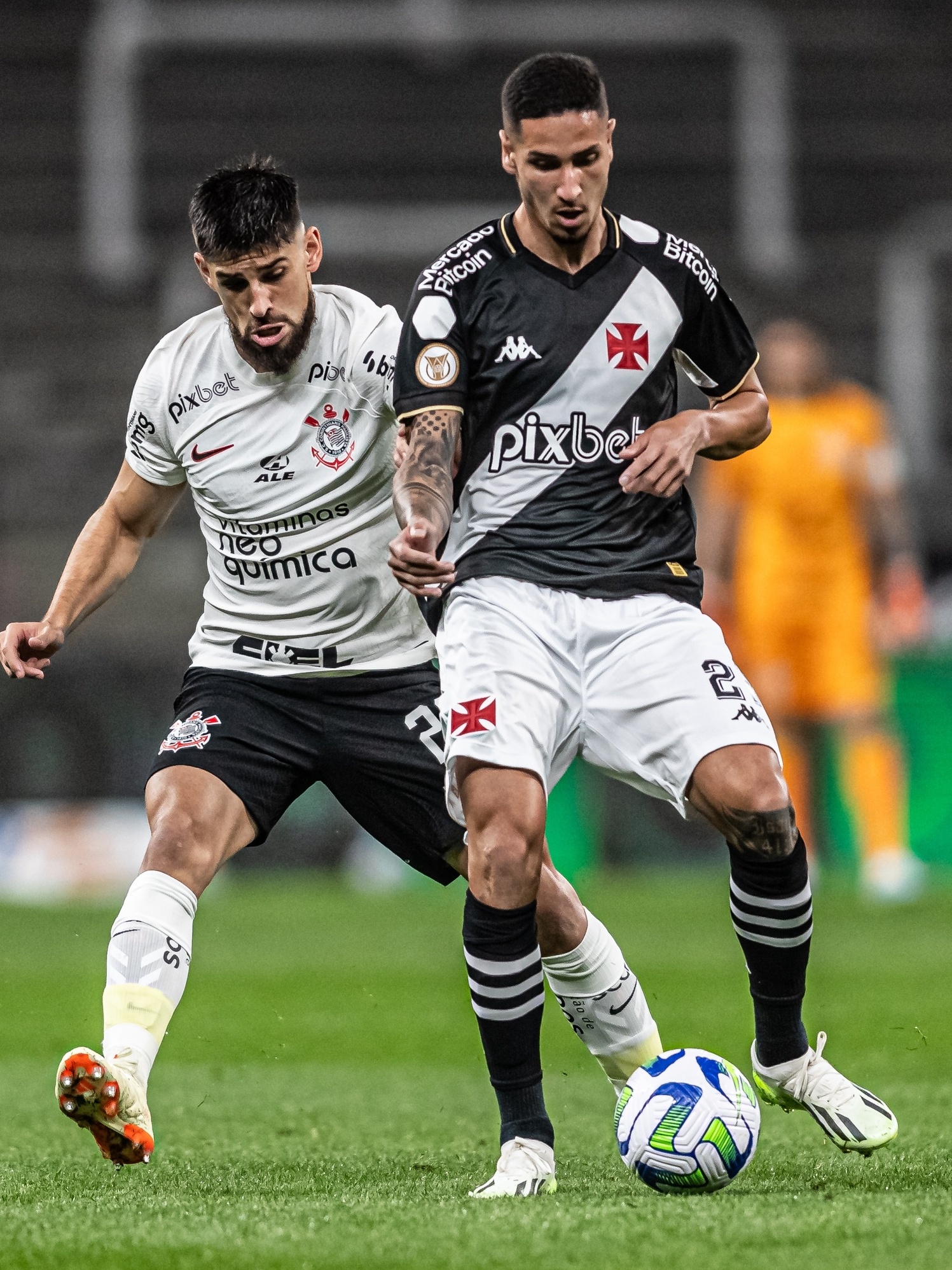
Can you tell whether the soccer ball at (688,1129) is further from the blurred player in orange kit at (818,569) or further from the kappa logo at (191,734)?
the blurred player in orange kit at (818,569)

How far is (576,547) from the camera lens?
181 inches

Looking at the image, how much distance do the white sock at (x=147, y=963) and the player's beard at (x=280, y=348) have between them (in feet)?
4.09

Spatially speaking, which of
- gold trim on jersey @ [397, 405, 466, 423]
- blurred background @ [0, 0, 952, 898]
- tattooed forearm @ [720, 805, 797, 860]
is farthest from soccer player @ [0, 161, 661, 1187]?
blurred background @ [0, 0, 952, 898]

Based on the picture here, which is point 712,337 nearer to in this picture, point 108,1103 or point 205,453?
point 205,453

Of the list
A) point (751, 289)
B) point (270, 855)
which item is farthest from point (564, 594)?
point (751, 289)

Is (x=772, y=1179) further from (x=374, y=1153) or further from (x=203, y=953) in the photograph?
(x=203, y=953)

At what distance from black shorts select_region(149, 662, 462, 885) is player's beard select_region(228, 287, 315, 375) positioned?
754 millimetres

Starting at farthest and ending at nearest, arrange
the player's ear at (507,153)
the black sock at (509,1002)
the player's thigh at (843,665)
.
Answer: the player's thigh at (843,665) → the player's ear at (507,153) → the black sock at (509,1002)

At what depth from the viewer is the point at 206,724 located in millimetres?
4910

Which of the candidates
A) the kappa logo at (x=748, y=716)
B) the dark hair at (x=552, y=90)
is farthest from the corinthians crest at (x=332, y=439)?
the kappa logo at (x=748, y=716)

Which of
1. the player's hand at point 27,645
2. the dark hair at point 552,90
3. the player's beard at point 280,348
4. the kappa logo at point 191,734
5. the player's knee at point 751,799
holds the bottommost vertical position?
the player's knee at point 751,799

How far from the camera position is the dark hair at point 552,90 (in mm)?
4461

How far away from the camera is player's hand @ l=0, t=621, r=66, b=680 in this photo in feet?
15.9

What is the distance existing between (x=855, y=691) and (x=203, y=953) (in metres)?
3.73
